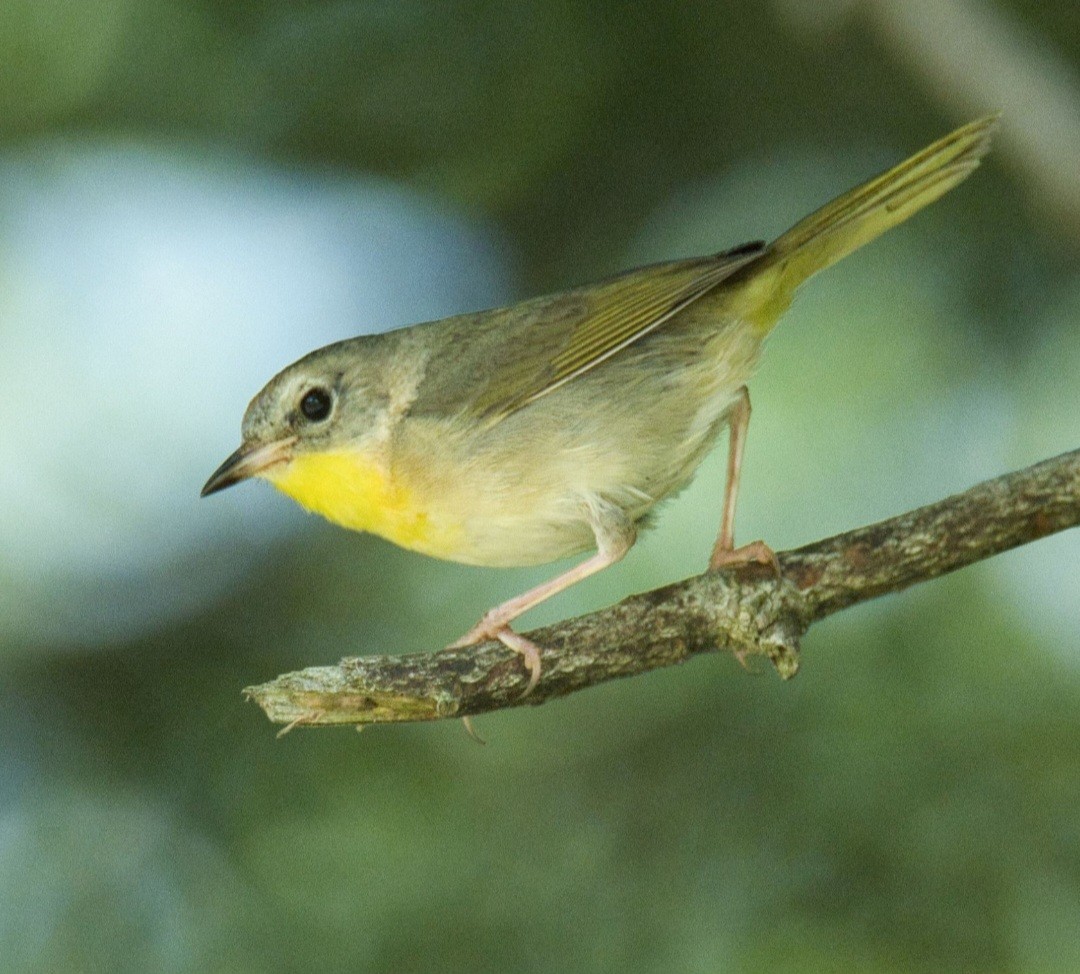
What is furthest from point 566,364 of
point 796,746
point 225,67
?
point 225,67

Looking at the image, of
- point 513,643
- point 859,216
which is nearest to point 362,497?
point 513,643

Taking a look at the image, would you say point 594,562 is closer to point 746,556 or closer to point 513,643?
point 746,556

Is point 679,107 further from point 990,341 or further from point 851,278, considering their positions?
point 990,341

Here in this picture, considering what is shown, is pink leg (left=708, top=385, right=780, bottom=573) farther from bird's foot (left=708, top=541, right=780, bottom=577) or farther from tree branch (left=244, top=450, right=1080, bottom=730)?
tree branch (left=244, top=450, right=1080, bottom=730)

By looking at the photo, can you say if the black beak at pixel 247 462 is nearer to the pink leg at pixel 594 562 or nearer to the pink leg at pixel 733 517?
the pink leg at pixel 594 562

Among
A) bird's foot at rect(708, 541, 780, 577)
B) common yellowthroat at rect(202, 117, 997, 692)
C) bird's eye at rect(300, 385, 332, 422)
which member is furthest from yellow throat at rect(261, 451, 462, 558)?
bird's foot at rect(708, 541, 780, 577)
